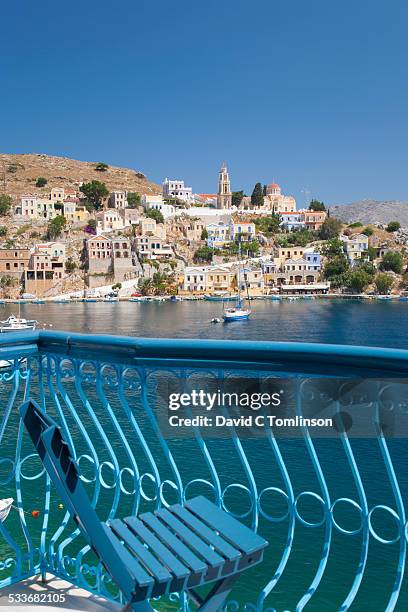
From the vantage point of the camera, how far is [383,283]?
219ft

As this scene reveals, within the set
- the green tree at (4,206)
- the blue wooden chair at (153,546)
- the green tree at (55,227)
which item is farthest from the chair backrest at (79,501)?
the green tree at (4,206)

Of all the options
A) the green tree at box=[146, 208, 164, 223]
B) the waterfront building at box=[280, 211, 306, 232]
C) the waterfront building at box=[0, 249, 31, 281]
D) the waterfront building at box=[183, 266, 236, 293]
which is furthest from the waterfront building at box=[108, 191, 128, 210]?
the waterfront building at box=[280, 211, 306, 232]

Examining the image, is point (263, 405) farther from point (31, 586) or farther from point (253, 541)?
point (31, 586)

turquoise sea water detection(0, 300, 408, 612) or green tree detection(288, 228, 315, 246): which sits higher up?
green tree detection(288, 228, 315, 246)

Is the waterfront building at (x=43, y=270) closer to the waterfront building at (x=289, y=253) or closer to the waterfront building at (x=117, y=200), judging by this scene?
the waterfront building at (x=117, y=200)

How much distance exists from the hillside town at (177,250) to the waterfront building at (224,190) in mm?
6439

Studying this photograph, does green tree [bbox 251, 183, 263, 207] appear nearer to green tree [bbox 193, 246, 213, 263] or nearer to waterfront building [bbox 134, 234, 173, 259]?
green tree [bbox 193, 246, 213, 263]

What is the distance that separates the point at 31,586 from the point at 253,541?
1.09 m

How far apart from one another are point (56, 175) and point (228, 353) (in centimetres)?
10903

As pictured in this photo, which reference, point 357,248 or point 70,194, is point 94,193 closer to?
point 70,194

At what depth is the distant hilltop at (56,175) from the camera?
98312mm

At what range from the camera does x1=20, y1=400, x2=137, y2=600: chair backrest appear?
5.06 ft

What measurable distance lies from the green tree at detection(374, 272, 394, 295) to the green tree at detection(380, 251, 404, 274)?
335 cm

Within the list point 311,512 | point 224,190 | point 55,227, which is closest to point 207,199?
point 224,190
